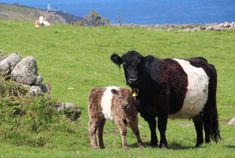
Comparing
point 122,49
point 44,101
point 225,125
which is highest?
point 122,49

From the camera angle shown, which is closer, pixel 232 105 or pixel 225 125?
pixel 225 125

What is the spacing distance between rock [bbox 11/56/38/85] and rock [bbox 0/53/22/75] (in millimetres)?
212

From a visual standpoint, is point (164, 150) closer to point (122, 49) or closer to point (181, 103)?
point (181, 103)

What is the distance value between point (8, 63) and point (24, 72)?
647 millimetres

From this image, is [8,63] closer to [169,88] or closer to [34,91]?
[34,91]

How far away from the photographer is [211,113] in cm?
1658

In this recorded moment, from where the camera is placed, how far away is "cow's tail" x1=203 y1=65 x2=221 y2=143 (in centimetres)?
1647

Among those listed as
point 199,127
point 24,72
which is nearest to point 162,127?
point 199,127

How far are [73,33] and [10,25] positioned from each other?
427 centimetres

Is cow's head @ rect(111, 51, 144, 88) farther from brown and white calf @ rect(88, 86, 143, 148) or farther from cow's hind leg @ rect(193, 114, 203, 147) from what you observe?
cow's hind leg @ rect(193, 114, 203, 147)

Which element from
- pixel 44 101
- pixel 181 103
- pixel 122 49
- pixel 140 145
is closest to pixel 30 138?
pixel 44 101

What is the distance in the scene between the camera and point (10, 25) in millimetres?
38625

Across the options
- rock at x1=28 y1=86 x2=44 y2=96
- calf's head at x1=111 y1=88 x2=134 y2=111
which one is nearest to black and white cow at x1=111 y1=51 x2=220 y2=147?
calf's head at x1=111 y1=88 x2=134 y2=111

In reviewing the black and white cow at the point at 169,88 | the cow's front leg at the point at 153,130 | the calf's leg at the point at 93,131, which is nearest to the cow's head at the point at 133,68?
the black and white cow at the point at 169,88
